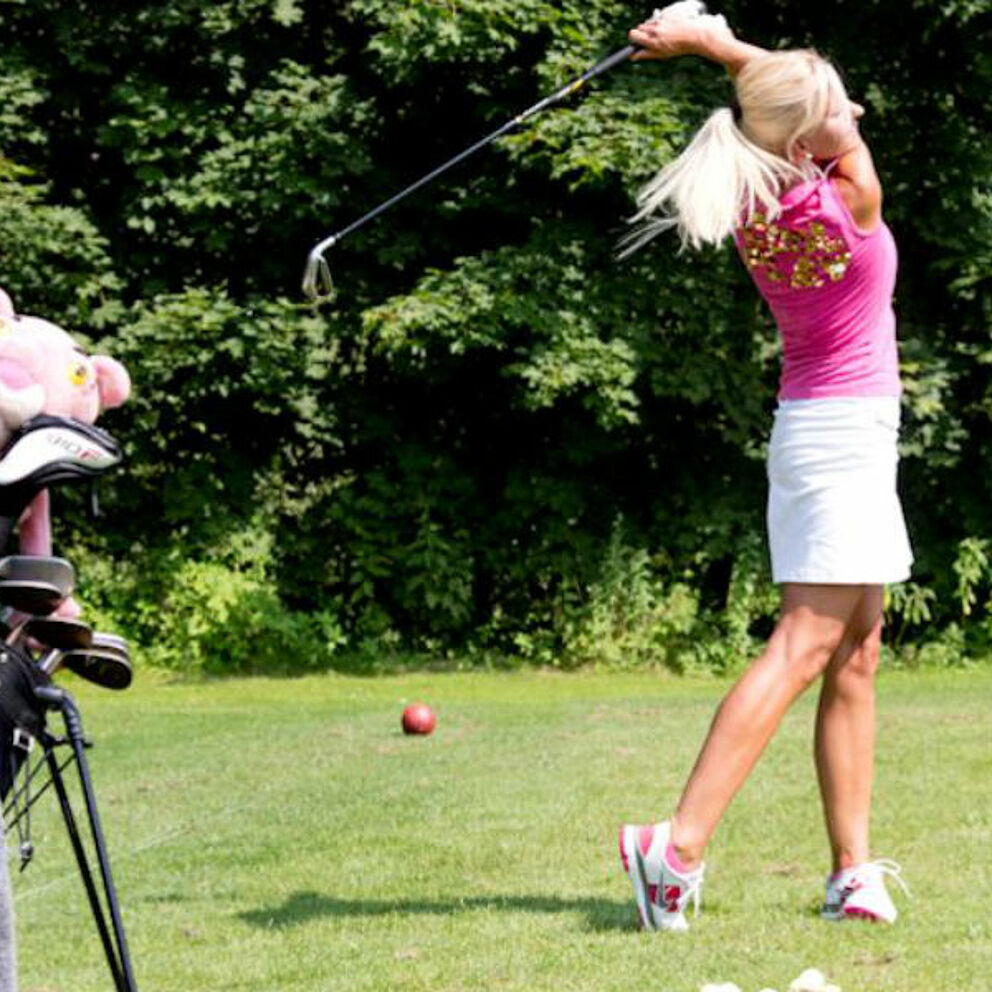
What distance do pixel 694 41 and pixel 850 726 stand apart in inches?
62.2

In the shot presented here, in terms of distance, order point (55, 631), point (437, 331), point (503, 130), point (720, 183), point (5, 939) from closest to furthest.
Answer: point (5, 939) < point (55, 631) < point (720, 183) < point (503, 130) < point (437, 331)

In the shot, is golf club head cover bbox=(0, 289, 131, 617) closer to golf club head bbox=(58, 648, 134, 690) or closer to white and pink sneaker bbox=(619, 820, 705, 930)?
golf club head bbox=(58, 648, 134, 690)

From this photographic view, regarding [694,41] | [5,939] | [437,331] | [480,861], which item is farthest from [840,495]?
[437,331]

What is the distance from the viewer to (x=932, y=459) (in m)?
15.4

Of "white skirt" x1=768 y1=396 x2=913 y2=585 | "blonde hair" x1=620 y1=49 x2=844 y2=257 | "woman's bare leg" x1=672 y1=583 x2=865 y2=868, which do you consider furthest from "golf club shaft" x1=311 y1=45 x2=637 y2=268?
"woman's bare leg" x1=672 y1=583 x2=865 y2=868

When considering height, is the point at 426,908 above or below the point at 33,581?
below

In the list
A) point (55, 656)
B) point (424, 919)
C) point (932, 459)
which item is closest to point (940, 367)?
point (932, 459)

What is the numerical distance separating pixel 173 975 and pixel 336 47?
517 inches

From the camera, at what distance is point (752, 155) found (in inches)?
172

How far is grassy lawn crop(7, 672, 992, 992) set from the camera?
13.5 ft

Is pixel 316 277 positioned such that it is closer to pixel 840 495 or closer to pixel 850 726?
pixel 840 495

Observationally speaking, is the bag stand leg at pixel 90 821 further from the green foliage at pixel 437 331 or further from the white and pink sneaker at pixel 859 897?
the green foliage at pixel 437 331

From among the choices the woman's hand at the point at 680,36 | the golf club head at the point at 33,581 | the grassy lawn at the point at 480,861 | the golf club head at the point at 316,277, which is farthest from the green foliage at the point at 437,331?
the golf club head at the point at 33,581

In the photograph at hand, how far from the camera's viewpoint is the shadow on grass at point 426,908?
4.69m
